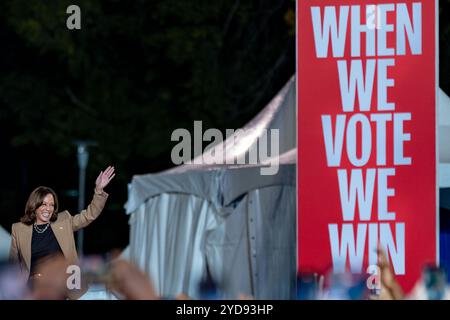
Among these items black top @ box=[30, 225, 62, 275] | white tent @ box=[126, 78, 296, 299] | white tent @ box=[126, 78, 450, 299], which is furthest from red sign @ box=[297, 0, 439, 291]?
white tent @ box=[126, 78, 296, 299]

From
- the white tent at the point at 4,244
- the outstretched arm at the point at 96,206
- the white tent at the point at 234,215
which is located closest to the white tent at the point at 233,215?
the white tent at the point at 234,215

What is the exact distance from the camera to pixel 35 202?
29.4 feet

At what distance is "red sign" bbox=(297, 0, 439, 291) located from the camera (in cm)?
1191

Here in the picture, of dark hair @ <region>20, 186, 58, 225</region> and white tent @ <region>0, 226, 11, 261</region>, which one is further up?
dark hair @ <region>20, 186, 58, 225</region>

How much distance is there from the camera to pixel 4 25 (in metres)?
29.8

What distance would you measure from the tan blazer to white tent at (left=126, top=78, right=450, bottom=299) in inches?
281

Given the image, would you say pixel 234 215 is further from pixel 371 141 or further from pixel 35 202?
pixel 35 202

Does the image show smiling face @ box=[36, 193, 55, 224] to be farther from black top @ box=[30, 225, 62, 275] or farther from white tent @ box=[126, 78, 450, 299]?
white tent @ box=[126, 78, 450, 299]

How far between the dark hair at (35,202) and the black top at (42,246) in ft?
0.23

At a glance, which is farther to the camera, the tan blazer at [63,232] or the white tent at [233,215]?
the white tent at [233,215]

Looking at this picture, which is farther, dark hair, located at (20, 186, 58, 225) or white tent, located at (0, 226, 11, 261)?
white tent, located at (0, 226, 11, 261)

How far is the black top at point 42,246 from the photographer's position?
903 cm

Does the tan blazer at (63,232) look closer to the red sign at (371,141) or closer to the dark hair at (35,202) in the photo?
the dark hair at (35,202)
